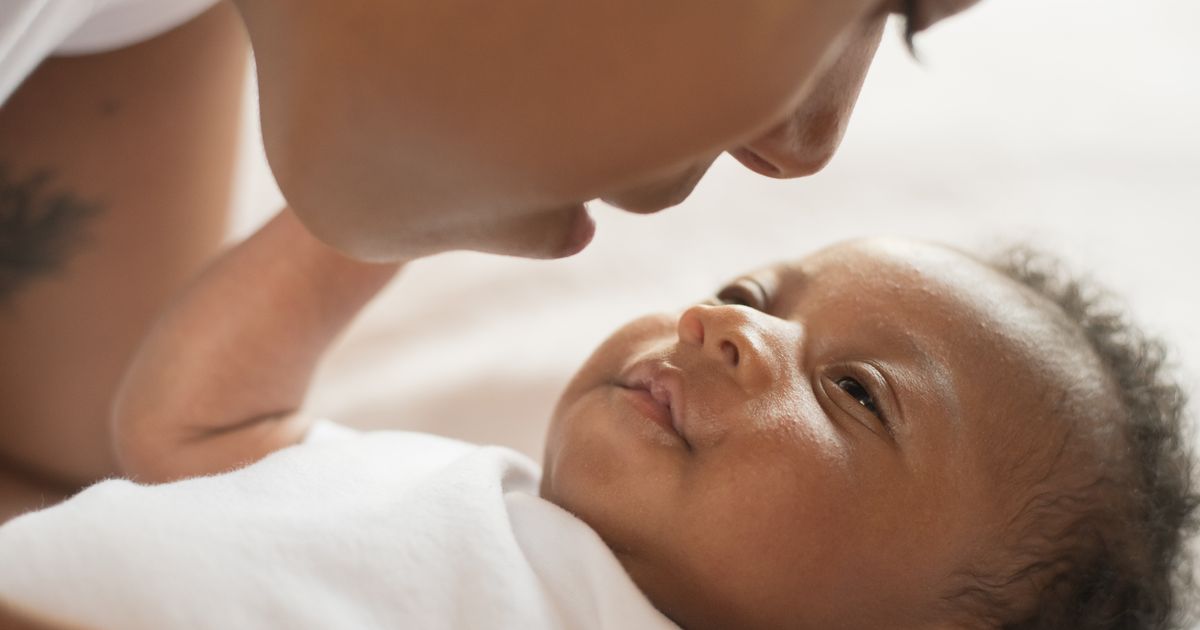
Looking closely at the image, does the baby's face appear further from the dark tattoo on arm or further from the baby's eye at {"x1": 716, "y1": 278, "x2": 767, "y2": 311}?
the dark tattoo on arm

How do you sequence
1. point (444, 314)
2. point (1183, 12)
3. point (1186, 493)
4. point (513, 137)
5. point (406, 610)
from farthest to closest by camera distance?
point (1183, 12) < point (444, 314) < point (1186, 493) < point (406, 610) < point (513, 137)

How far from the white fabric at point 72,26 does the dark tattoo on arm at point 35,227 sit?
0.10 m

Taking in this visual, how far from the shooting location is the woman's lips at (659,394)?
89 cm

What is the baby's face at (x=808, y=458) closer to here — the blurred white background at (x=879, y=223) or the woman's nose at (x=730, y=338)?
the woman's nose at (x=730, y=338)

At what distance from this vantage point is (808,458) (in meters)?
0.86

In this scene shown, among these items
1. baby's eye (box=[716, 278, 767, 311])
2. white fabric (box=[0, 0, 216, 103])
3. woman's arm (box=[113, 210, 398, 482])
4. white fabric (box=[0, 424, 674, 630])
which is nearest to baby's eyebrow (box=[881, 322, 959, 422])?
baby's eye (box=[716, 278, 767, 311])

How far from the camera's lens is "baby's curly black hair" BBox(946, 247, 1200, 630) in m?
0.87

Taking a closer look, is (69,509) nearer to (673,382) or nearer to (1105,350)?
(673,382)

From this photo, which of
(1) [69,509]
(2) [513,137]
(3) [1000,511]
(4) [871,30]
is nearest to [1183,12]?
(3) [1000,511]

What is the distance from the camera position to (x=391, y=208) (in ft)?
2.29

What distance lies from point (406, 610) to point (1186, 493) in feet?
1.92

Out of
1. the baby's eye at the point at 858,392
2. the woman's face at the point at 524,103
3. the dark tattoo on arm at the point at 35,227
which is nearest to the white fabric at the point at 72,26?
the dark tattoo on arm at the point at 35,227

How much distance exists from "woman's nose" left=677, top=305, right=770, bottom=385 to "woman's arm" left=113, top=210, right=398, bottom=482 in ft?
1.11

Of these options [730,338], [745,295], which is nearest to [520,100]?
[730,338]
